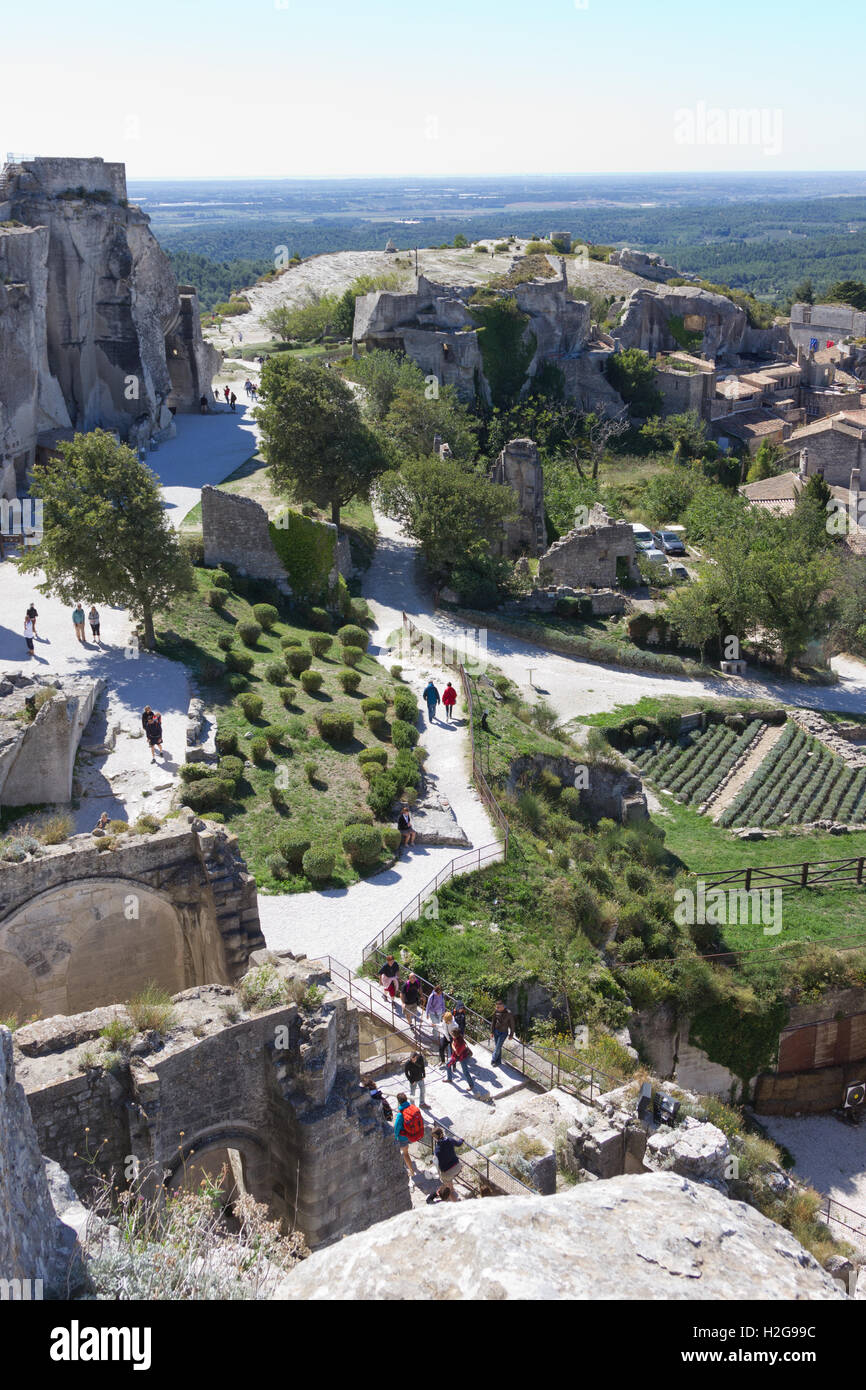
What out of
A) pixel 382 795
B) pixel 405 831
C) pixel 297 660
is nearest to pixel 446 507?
pixel 297 660

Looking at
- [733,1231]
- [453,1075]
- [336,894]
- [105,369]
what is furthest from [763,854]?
[105,369]

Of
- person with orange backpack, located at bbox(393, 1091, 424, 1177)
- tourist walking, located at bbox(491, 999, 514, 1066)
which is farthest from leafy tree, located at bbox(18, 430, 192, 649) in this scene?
person with orange backpack, located at bbox(393, 1091, 424, 1177)

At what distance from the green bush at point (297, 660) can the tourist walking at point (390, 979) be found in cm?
1173

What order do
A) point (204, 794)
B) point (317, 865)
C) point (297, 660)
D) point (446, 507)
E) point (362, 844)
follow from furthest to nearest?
point (446, 507) → point (297, 660) → point (204, 794) → point (362, 844) → point (317, 865)

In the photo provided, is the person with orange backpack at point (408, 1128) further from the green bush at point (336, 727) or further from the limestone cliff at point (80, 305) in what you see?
the limestone cliff at point (80, 305)

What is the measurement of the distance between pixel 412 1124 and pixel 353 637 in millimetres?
19007

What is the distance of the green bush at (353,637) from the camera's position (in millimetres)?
31188

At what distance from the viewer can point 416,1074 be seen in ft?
48.2

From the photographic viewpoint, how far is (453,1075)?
1573 cm

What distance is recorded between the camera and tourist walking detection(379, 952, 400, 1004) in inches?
671

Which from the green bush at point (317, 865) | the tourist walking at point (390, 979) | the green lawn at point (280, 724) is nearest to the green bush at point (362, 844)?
the green lawn at point (280, 724)

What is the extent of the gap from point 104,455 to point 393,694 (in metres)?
8.40

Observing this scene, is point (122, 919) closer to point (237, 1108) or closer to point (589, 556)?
point (237, 1108)

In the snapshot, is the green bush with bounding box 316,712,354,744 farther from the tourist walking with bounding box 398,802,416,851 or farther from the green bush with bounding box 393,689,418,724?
the tourist walking with bounding box 398,802,416,851
